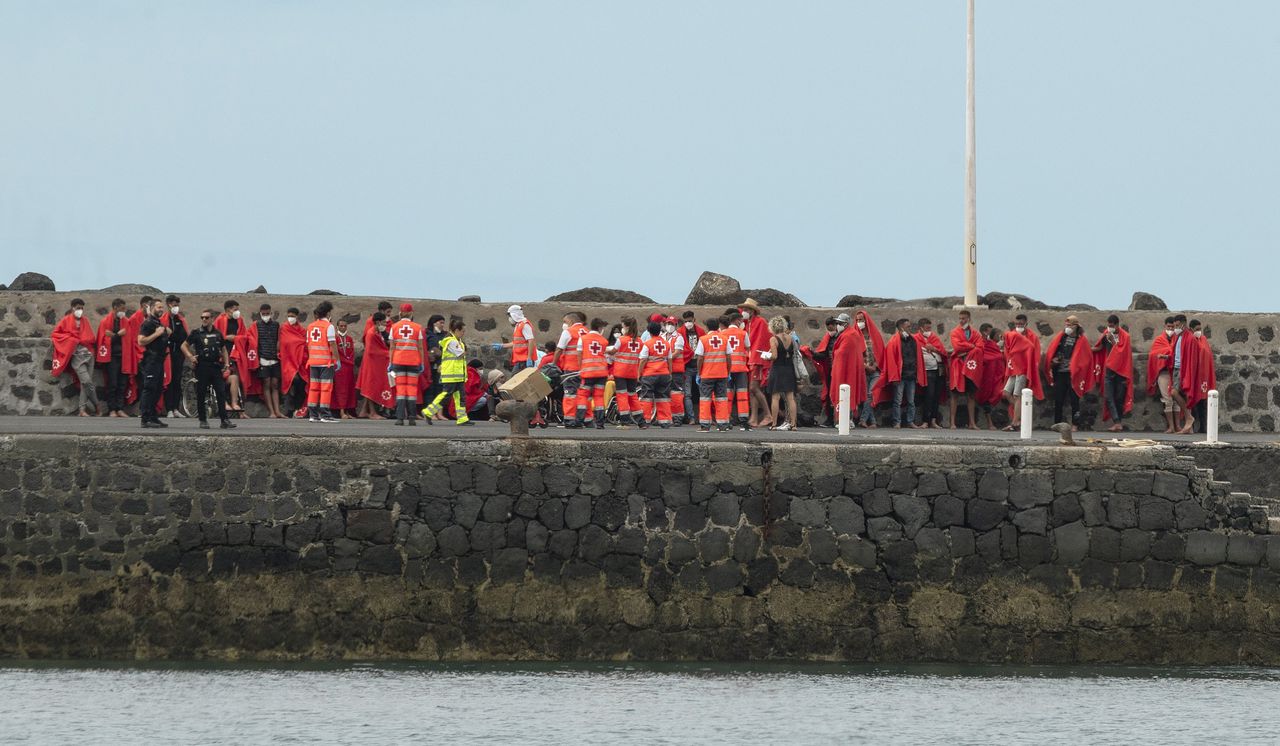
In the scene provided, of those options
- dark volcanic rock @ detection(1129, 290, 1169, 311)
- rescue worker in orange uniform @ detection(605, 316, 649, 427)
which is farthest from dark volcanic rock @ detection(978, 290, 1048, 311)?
rescue worker in orange uniform @ detection(605, 316, 649, 427)

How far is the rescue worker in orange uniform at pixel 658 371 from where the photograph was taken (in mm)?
25500

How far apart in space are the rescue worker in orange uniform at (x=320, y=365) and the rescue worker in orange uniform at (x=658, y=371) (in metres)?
3.84

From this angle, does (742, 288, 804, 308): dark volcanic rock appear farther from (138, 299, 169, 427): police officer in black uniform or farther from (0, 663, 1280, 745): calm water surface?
(0, 663, 1280, 745): calm water surface

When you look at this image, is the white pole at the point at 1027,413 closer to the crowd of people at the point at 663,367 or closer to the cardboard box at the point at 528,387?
the crowd of people at the point at 663,367

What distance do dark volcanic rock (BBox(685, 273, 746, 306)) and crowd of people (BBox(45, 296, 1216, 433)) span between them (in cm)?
276

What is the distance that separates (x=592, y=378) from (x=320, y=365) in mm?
3647

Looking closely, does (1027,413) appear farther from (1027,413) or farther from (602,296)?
(602,296)

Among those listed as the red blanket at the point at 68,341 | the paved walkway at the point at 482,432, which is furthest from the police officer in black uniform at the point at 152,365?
the red blanket at the point at 68,341

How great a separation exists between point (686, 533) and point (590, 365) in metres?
5.20

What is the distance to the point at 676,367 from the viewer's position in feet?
87.8

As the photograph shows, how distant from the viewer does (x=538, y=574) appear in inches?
800

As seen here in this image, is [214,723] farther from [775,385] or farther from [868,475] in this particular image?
[775,385]

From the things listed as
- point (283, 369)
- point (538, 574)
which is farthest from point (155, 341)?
point (538, 574)

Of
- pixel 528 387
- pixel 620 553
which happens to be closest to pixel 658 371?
pixel 528 387
